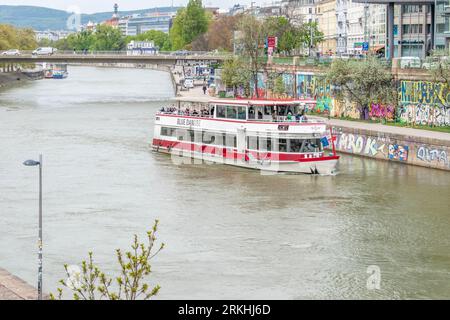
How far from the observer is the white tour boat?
4456 cm

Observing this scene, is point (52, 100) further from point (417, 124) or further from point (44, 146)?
point (417, 124)

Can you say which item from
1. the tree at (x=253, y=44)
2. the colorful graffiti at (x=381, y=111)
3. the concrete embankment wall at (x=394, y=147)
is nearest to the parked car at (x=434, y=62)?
the colorful graffiti at (x=381, y=111)

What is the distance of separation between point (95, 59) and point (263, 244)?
276 feet

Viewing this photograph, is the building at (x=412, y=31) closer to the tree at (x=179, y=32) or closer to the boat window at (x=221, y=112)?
the boat window at (x=221, y=112)

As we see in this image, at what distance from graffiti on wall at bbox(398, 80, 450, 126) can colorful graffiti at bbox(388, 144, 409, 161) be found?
249 inches

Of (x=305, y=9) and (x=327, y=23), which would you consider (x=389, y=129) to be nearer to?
(x=327, y=23)

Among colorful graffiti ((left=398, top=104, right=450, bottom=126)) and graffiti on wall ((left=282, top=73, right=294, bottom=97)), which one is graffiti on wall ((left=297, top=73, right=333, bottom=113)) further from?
colorful graffiti ((left=398, top=104, right=450, bottom=126))

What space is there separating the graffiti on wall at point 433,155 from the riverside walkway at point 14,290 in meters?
27.3

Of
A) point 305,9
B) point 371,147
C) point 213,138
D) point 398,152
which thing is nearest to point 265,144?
point 213,138

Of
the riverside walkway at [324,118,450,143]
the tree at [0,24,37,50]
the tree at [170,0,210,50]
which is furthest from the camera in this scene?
the tree at [170,0,210,50]

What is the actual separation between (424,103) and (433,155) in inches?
407

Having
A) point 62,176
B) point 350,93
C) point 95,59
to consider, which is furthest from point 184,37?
point 62,176

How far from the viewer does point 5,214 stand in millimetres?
34719

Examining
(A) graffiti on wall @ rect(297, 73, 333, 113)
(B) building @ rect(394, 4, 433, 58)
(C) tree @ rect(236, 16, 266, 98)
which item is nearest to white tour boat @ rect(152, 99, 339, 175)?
(A) graffiti on wall @ rect(297, 73, 333, 113)
